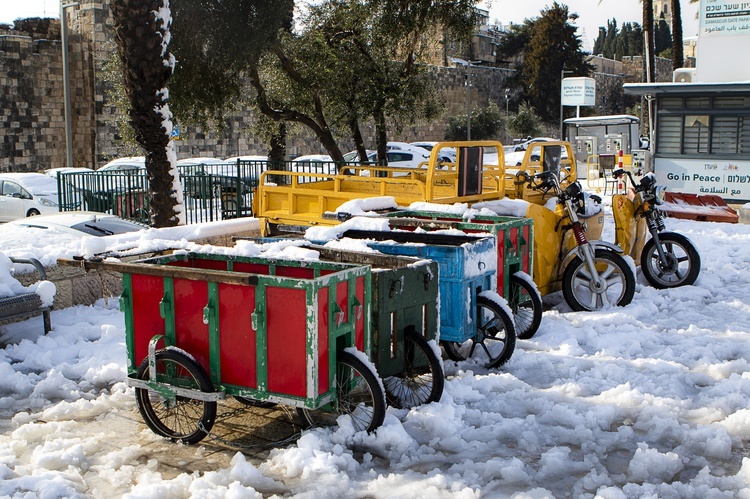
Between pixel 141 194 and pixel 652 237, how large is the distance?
8.97 metres

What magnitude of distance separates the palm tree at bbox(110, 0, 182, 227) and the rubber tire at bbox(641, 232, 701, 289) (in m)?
6.47

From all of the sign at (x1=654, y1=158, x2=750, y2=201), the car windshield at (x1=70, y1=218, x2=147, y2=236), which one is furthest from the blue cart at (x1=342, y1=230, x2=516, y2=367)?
the sign at (x1=654, y1=158, x2=750, y2=201)

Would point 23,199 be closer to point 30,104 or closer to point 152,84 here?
point 152,84

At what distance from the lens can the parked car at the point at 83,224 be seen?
36.5ft

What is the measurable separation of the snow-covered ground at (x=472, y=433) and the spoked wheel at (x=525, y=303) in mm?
195

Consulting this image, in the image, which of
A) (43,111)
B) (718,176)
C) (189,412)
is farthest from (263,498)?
(43,111)

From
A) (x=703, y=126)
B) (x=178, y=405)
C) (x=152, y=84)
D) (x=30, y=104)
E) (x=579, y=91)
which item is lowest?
(x=178, y=405)

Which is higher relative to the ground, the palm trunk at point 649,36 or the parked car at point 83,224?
the palm trunk at point 649,36

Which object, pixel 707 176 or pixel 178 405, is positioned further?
pixel 707 176

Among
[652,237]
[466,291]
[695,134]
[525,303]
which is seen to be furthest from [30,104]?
[466,291]

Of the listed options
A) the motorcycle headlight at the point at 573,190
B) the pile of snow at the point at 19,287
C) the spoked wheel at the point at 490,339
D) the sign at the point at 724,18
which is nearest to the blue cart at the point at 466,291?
the spoked wheel at the point at 490,339

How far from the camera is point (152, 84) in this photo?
11484mm

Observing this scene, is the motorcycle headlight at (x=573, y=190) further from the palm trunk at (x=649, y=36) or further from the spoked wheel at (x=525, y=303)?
the palm trunk at (x=649, y=36)

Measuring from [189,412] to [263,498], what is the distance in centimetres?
151
